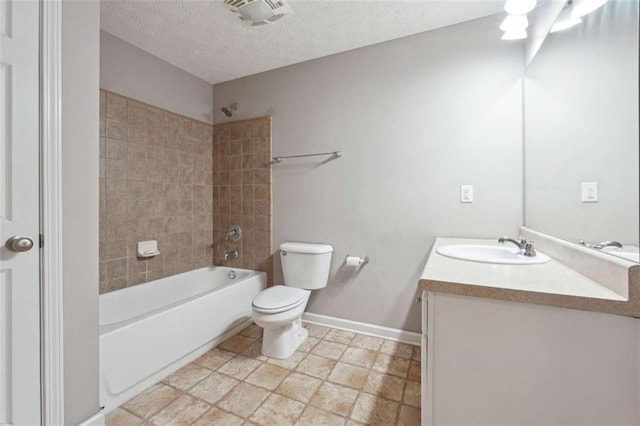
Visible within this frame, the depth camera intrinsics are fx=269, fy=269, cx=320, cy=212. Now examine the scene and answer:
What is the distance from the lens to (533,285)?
0.83 metres

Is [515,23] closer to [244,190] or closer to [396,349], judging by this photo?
[396,349]

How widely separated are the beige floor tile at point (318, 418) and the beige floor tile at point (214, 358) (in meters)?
0.69

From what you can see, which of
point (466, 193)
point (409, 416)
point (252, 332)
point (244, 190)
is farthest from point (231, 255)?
point (466, 193)

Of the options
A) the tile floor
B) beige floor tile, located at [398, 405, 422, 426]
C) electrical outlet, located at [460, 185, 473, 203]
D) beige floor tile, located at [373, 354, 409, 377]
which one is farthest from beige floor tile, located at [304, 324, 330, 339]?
electrical outlet, located at [460, 185, 473, 203]

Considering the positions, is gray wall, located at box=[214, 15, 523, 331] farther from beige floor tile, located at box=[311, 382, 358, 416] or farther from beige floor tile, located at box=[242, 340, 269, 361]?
beige floor tile, located at box=[311, 382, 358, 416]

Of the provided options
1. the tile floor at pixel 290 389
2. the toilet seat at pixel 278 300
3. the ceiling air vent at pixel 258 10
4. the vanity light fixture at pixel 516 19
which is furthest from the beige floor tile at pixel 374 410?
the ceiling air vent at pixel 258 10

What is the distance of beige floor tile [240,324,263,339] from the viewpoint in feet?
6.88

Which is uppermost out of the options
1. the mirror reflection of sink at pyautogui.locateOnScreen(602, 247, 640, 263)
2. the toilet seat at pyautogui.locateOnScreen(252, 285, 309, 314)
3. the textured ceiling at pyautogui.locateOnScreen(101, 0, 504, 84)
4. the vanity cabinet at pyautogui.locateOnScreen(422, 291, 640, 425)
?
the textured ceiling at pyautogui.locateOnScreen(101, 0, 504, 84)

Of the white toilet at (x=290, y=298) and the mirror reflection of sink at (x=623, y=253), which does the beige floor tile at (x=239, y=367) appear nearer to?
the white toilet at (x=290, y=298)

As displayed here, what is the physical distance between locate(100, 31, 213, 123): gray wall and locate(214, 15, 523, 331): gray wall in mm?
536

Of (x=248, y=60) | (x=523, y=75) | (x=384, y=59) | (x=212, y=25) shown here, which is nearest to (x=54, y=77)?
(x=212, y=25)

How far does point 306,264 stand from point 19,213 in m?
1.57

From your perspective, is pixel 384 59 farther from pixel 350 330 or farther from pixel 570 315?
pixel 350 330

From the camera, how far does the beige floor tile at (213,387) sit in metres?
1.43
